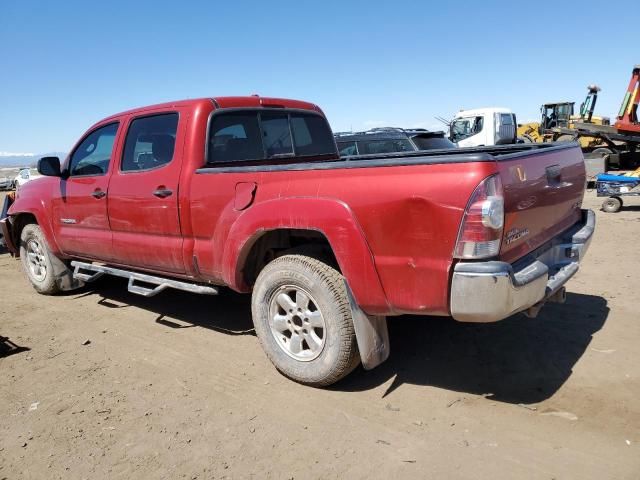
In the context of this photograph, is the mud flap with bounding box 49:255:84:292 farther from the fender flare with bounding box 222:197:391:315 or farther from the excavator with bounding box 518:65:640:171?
the excavator with bounding box 518:65:640:171

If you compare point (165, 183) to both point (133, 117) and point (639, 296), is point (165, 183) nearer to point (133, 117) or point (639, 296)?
point (133, 117)

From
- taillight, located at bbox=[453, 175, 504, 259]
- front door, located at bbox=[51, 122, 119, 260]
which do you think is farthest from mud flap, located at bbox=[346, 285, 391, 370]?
front door, located at bbox=[51, 122, 119, 260]

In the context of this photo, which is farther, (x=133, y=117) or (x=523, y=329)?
(x=133, y=117)

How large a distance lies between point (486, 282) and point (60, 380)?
10.2ft

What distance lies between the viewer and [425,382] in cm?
341

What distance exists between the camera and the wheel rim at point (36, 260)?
583 centimetres

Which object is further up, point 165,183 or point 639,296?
point 165,183

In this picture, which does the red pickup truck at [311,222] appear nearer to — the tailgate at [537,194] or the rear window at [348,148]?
the tailgate at [537,194]

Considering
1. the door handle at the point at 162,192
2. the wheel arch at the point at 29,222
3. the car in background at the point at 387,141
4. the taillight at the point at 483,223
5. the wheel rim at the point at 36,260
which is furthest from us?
the car in background at the point at 387,141

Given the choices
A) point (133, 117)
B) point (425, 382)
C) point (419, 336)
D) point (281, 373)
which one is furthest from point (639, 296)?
point (133, 117)

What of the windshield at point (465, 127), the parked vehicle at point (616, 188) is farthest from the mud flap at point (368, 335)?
the windshield at point (465, 127)

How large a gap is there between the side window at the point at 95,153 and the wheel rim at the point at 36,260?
4.19 feet

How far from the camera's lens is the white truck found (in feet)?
51.8

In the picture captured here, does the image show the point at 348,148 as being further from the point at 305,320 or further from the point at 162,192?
the point at 305,320
